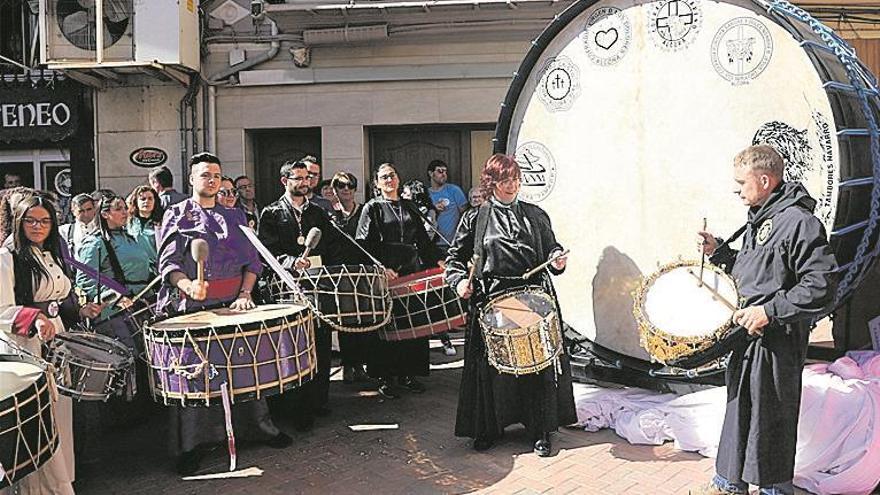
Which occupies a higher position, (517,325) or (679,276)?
(679,276)

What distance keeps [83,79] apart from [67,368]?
6944 mm

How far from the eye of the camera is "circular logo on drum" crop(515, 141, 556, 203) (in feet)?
17.5

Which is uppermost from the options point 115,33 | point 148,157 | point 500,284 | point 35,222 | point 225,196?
point 115,33

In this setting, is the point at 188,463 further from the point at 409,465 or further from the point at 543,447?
the point at 543,447

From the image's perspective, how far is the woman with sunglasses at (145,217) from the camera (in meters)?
5.45

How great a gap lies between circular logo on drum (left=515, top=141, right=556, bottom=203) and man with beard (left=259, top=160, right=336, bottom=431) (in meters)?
1.54

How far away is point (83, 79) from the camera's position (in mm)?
9375

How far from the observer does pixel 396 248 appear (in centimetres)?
586

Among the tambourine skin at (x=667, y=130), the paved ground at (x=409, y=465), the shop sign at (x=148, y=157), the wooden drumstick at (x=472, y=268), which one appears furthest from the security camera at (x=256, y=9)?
the wooden drumstick at (x=472, y=268)

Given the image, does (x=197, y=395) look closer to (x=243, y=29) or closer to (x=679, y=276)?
(x=679, y=276)

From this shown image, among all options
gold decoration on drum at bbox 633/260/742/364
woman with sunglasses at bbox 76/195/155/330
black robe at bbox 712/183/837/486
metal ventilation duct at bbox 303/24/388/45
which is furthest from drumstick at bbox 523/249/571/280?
metal ventilation duct at bbox 303/24/388/45

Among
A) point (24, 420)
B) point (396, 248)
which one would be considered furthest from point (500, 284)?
point (24, 420)

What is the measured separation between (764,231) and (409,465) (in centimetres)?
237

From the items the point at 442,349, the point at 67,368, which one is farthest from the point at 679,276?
the point at 442,349
